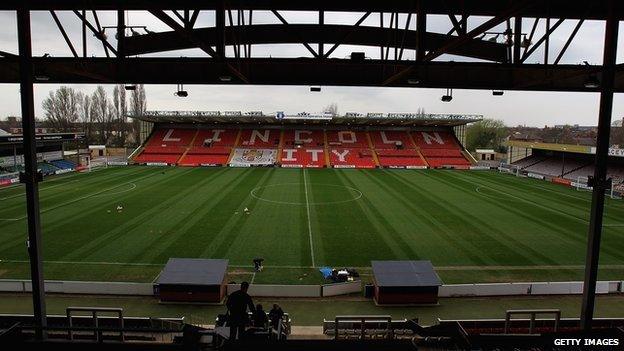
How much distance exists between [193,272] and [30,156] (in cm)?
760

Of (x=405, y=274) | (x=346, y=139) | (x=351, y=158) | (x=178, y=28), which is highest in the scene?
(x=178, y=28)

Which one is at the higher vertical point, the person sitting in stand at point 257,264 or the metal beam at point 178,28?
the metal beam at point 178,28

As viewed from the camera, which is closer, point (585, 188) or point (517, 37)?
point (517, 37)

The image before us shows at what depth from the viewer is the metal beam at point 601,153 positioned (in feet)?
22.4

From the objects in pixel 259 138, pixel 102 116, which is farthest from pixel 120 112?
pixel 259 138

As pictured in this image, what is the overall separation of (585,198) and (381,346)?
35632 millimetres

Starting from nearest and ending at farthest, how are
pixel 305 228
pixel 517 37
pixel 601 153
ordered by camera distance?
pixel 601 153 → pixel 517 37 → pixel 305 228

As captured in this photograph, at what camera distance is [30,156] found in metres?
7.38

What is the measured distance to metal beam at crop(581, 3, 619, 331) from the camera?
22.4 feet

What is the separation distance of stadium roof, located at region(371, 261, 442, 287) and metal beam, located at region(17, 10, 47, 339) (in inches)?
380

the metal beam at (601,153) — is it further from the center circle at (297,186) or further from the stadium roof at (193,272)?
the center circle at (297,186)

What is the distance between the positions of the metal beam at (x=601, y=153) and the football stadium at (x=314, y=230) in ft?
0.09

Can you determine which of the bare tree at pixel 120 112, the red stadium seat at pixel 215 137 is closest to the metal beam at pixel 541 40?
the red stadium seat at pixel 215 137

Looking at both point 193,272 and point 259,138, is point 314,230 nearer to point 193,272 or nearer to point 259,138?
point 193,272
